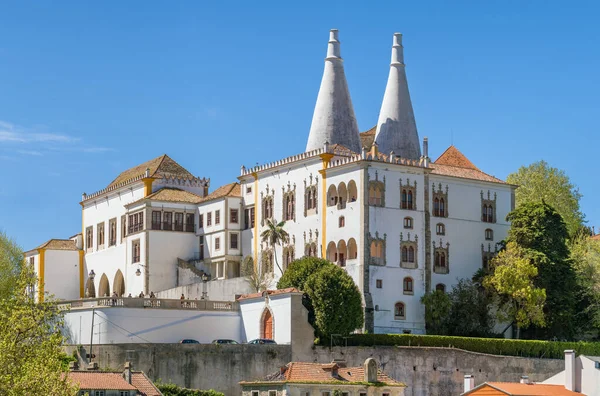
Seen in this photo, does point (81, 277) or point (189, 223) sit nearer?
point (189, 223)

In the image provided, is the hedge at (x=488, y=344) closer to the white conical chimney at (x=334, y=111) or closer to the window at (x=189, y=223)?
the white conical chimney at (x=334, y=111)

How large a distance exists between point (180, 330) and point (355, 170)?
15.5 m

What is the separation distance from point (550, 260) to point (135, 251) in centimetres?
3138

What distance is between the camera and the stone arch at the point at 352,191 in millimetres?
84625

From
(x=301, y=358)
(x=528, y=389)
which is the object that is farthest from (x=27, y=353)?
(x=301, y=358)

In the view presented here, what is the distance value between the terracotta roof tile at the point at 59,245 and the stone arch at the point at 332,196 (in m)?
30.4

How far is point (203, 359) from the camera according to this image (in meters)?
73.8

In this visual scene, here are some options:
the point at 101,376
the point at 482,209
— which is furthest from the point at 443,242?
the point at 101,376

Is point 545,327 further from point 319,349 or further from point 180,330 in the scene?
point 180,330

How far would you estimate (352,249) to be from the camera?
84.4 metres

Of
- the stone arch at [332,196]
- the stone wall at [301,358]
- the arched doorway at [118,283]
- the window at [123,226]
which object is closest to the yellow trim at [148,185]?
the window at [123,226]

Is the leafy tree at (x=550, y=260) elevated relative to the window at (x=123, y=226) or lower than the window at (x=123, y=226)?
lower

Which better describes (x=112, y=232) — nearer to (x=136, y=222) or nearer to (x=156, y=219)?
(x=136, y=222)

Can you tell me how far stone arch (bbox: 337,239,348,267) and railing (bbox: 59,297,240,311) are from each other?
300 inches
